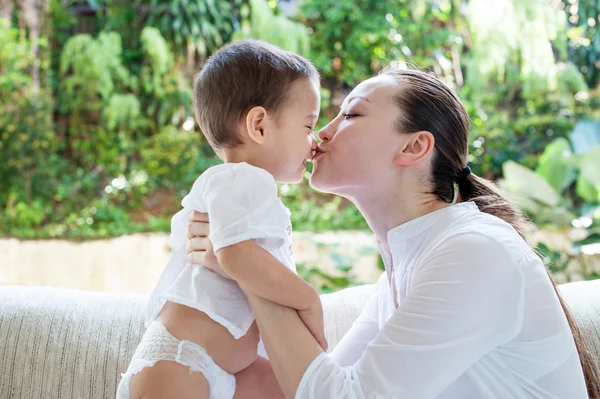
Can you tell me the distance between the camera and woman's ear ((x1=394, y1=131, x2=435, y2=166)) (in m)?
1.43

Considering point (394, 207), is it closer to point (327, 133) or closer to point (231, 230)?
point (327, 133)

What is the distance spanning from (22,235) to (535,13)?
4277 millimetres

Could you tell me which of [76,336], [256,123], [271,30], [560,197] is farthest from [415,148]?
[271,30]

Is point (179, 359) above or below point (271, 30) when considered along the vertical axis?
above

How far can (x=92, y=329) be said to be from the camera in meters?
1.83

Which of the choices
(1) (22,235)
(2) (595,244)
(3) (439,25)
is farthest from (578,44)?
(1) (22,235)

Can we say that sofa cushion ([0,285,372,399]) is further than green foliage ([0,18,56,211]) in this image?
No

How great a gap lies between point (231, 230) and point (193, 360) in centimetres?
25

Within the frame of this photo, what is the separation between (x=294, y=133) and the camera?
1429mm

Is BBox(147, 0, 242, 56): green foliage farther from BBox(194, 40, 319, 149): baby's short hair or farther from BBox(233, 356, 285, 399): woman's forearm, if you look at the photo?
BBox(233, 356, 285, 399): woman's forearm

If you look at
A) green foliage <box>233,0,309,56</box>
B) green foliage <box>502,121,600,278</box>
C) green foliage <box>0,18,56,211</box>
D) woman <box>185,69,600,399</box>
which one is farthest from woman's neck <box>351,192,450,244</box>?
green foliage <box>0,18,56,211</box>

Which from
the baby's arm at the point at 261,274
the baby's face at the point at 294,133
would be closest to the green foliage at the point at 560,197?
the baby's face at the point at 294,133

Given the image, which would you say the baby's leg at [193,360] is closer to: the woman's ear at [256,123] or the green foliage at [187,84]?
the woman's ear at [256,123]

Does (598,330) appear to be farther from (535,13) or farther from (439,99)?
(535,13)
